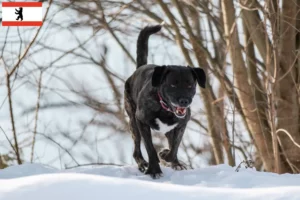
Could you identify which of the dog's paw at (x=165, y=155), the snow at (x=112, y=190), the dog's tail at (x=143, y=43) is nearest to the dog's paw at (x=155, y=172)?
the dog's paw at (x=165, y=155)

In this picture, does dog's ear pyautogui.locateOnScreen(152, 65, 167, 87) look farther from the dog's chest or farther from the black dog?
the dog's chest

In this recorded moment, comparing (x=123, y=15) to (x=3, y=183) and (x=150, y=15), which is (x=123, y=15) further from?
(x=3, y=183)

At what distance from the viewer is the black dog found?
22.1 feet

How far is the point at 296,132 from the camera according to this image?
37.8 feet

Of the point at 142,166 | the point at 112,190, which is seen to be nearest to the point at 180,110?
the point at 142,166

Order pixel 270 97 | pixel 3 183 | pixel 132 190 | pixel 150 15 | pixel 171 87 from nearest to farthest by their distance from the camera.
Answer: pixel 132 190, pixel 3 183, pixel 171 87, pixel 270 97, pixel 150 15

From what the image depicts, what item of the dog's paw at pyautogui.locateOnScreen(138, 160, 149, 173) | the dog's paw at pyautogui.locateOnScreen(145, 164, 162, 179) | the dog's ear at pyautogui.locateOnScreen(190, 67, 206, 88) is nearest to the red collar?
the dog's ear at pyautogui.locateOnScreen(190, 67, 206, 88)

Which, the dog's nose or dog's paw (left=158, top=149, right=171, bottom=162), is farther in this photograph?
dog's paw (left=158, top=149, right=171, bottom=162)

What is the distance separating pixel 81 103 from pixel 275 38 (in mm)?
6657

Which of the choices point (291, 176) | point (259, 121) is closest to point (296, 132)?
point (259, 121)

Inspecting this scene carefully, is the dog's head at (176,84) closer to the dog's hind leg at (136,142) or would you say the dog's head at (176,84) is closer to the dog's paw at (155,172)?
the dog's paw at (155,172)

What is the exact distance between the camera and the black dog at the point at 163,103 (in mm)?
6723

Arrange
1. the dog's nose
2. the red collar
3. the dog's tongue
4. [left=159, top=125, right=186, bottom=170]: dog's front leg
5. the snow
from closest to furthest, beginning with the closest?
the snow < the dog's nose < the dog's tongue < the red collar < [left=159, top=125, right=186, bottom=170]: dog's front leg

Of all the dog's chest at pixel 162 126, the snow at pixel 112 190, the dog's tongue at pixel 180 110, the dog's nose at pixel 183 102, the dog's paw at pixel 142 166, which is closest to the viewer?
the snow at pixel 112 190
